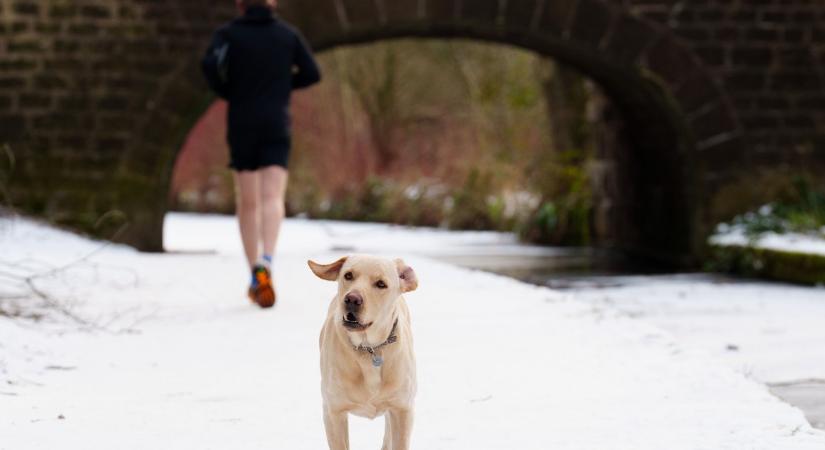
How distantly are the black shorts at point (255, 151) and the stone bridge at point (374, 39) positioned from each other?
3.64 m

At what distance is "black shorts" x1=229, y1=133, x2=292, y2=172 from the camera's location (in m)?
6.82

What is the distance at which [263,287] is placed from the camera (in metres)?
6.67

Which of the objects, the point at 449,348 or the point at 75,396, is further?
the point at 449,348

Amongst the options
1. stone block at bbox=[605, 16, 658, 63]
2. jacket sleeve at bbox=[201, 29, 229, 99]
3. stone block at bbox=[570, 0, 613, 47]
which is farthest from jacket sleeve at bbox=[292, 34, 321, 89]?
stone block at bbox=[605, 16, 658, 63]

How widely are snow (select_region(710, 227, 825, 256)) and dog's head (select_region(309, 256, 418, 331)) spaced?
631cm

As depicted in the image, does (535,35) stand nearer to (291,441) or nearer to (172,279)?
(172,279)

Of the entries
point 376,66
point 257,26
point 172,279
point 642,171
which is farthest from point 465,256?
Result: point 376,66

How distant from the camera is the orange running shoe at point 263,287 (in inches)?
262

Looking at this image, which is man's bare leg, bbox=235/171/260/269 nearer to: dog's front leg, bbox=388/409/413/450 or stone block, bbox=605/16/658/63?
dog's front leg, bbox=388/409/413/450

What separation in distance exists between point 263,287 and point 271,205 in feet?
1.52

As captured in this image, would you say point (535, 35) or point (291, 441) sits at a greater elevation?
point (535, 35)

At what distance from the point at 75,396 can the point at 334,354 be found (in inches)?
66.2

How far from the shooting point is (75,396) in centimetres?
452

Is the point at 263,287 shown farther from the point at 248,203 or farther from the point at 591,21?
the point at 591,21
